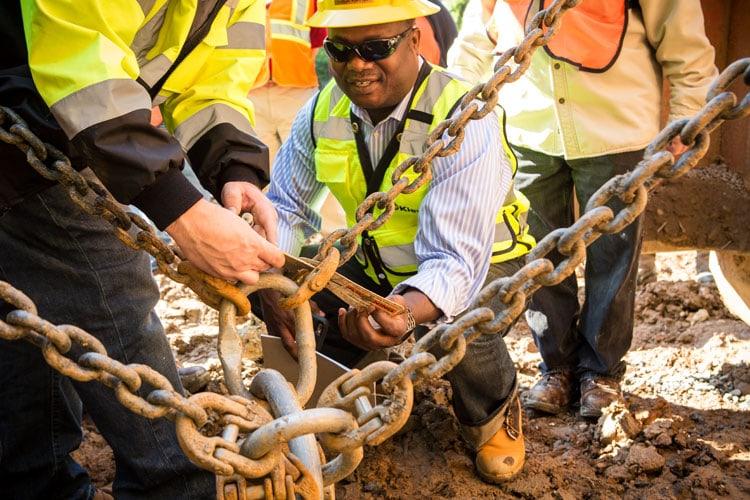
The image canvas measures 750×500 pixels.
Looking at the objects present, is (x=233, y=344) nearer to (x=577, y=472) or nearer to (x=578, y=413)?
(x=577, y=472)

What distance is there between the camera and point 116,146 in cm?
174

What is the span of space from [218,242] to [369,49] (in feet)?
3.88

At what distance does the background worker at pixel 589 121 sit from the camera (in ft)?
10.6

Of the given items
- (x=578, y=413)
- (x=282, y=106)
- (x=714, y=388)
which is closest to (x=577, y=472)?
(x=578, y=413)

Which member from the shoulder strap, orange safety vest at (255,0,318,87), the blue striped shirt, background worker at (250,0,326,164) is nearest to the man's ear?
the blue striped shirt

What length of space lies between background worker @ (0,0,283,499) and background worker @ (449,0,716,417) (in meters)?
1.41

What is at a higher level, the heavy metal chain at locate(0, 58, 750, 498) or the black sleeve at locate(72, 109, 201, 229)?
the black sleeve at locate(72, 109, 201, 229)

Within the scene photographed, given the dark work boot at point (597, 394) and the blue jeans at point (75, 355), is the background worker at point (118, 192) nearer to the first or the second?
the blue jeans at point (75, 355)

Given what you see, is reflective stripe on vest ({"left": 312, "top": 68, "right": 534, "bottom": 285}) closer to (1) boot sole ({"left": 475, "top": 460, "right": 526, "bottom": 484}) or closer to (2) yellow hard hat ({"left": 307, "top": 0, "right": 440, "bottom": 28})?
(2) yellow hard hat ({"left": 307, "top": 0, "right": 440, "bottom": 28})

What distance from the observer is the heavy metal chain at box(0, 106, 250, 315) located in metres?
1.86

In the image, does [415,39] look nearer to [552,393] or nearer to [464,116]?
[464,116]

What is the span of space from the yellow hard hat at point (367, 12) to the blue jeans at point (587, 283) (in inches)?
38.4

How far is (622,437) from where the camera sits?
3223mm

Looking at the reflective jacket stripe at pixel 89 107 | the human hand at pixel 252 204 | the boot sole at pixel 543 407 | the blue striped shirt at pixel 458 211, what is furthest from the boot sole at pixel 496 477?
the reflective jacket stripe at pixel 89 107
